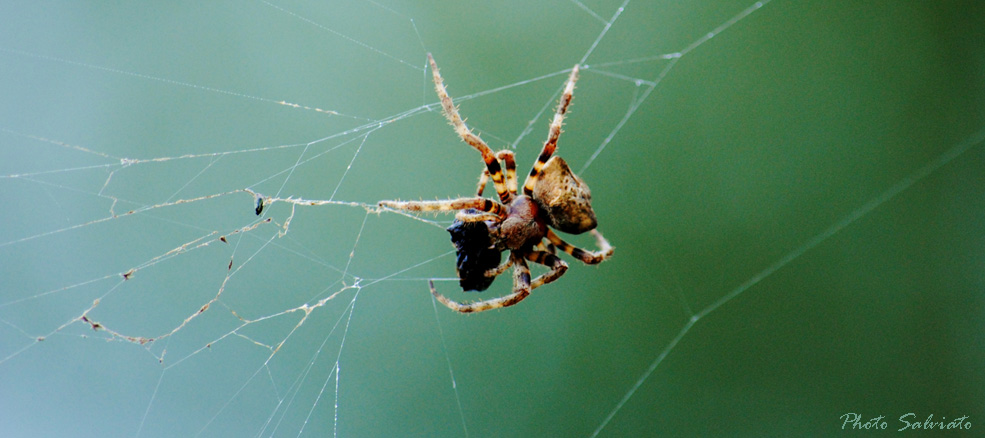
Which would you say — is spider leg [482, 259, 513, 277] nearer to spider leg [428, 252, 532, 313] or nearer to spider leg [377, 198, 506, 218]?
spider leg [428, 252, 532, 313]

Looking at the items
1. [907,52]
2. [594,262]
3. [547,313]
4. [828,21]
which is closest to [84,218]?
[594,262]

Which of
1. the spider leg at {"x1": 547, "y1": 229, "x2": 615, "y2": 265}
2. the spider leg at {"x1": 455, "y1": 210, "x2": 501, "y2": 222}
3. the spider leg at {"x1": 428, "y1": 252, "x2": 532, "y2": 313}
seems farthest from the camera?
the spider leg at {"x1": 547, "y1": 229, "x2": 615, "y2": 265}

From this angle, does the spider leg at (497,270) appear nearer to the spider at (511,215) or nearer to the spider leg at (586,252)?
the spider at (511,215)

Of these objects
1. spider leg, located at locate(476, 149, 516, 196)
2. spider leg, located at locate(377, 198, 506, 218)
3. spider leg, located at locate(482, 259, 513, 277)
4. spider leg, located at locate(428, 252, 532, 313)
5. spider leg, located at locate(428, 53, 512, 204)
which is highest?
spider leg, located at locate(428, 53, 512, 204)

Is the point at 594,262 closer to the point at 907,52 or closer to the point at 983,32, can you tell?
the point at 907,52

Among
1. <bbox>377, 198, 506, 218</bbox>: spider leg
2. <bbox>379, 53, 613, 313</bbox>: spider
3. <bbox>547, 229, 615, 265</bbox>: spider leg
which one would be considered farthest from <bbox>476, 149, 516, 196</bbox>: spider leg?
<bbox>547, 229, 615, 265</bbox>: spider leg

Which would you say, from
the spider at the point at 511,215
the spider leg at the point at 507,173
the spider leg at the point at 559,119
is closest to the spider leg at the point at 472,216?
the spider at the point at 511,215

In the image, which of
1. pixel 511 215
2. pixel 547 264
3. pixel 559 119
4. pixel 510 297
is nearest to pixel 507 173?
pixel 511 215

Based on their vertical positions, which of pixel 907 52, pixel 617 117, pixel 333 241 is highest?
pixel 907 52

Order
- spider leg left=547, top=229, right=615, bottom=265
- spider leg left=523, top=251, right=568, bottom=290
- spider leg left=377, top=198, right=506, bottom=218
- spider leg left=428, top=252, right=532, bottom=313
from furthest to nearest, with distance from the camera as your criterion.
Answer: spider leg left=547, top=229, right=615, bottom=265 < spider leg left=523, top=251, right=568, bottom=290 < spider leg left=428, top=252, right=532, bottom=313 < spider leg left=377, top=198, right=506, bottom=218
